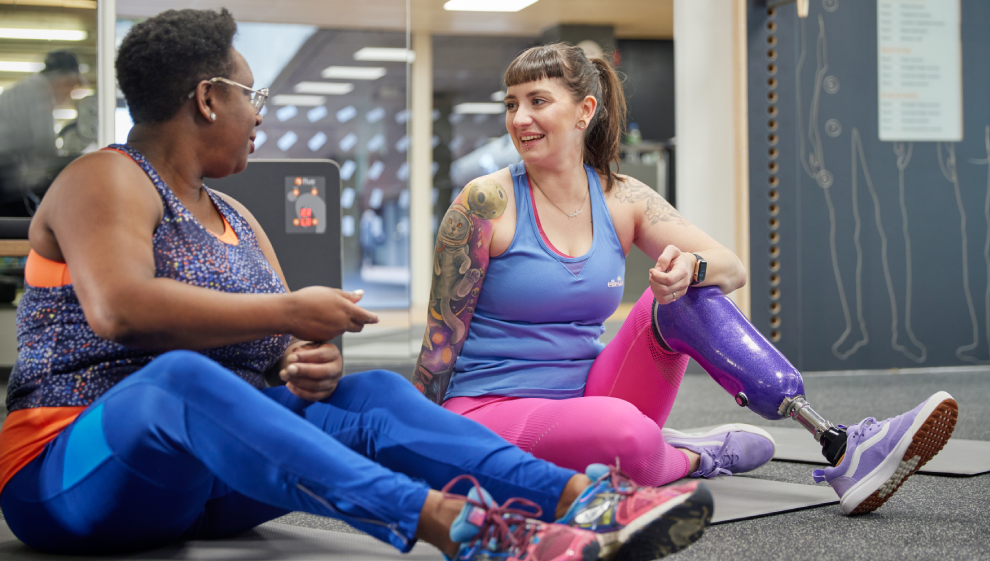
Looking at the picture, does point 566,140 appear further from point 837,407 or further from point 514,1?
point 514,1

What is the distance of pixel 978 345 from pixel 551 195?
3.62 metres

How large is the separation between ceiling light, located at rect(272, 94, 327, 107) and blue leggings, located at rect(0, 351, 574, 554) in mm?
7353

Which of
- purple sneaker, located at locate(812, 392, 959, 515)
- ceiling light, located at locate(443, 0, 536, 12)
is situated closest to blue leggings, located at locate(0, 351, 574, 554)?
purple sneaker, located at locate(812, 392, 959, 515)

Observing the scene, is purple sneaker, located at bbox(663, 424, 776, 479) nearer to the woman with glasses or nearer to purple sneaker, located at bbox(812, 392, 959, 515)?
purple sneaker, located at bbox(812, 392, 959, 515)

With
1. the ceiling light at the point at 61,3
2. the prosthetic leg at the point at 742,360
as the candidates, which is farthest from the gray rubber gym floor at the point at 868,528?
the ceiling light at the point at 61,3

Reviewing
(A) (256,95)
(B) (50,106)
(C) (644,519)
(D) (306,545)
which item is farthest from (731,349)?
(B) (50,106)

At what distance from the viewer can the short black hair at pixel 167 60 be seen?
1.12 m

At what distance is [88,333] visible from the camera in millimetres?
1073

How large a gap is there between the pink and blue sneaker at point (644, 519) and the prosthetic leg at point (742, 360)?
20.0 inches

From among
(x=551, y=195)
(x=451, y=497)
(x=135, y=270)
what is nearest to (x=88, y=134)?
(x=551, y=195)

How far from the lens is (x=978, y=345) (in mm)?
4301

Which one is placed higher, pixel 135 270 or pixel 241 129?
pixel 241 129

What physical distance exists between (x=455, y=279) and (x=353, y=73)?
286 inches

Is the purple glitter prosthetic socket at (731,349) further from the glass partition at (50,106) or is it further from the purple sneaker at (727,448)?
the glass partition at (50,106)
